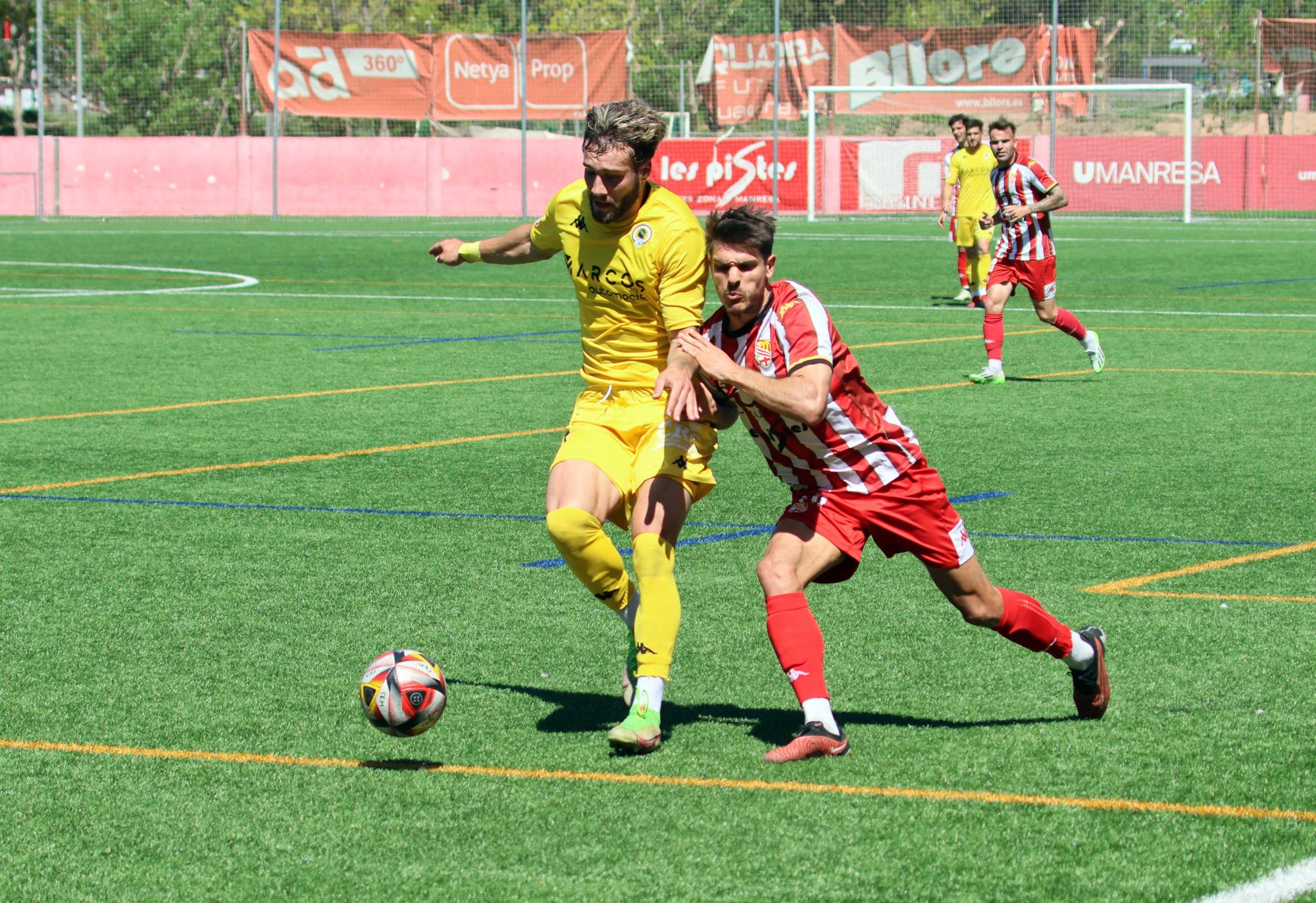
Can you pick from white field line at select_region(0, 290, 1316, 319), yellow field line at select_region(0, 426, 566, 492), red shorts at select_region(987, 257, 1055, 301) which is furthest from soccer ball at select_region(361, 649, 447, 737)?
white field line at select_region(0, 290, 1316, 319)

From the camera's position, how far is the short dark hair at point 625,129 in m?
5.62

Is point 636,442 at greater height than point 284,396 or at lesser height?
greater

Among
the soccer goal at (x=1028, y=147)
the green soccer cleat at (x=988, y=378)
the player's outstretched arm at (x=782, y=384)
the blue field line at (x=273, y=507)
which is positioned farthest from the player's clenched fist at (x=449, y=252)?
the soccer goal at (x=1028, y=147)

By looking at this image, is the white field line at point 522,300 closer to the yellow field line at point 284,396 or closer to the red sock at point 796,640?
the yellow field line at point 284,396

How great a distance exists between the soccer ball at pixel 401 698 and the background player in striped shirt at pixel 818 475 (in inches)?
37.4

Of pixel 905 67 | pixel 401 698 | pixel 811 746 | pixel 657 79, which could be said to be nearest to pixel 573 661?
pixel 401 698

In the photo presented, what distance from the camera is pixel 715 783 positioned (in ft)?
16.0

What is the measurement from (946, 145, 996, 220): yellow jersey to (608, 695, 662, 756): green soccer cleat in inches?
699

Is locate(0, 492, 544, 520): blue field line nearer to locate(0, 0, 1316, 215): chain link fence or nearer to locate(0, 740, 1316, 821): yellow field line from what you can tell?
locate(0, 740, 1316, 821): yellow field line

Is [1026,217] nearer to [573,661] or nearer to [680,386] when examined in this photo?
[573,661]

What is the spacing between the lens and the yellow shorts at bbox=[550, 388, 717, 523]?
18.7ft

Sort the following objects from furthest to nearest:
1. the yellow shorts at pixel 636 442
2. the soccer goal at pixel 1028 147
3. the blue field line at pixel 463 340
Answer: the soccer goal at pixel 1028 147 < the blue field line at pixel 463 340 < the yellow shorts at pixel 636 442

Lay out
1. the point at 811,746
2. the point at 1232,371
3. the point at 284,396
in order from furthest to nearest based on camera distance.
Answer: the point at 1232,371
the point at 284,396
the point at 811,746

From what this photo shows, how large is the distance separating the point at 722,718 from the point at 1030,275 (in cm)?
987
